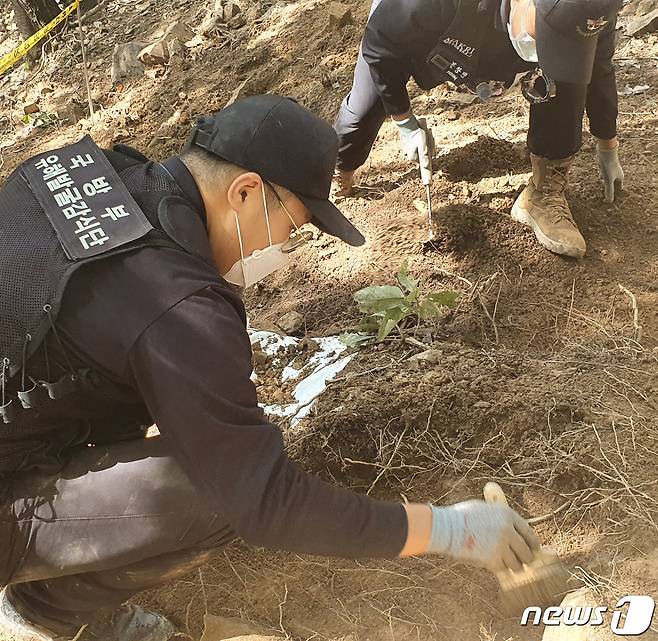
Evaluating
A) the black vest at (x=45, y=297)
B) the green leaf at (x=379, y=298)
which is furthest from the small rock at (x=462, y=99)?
the black vest at (x=45, y=297)

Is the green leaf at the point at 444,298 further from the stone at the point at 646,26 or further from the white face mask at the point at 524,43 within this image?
the stone at the point at 646,26

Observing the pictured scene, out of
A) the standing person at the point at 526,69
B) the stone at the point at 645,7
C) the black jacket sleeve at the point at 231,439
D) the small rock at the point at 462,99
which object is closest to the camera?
the black jacket sleeve at the point at 231,439

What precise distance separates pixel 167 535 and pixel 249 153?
920mm

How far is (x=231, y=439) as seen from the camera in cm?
138

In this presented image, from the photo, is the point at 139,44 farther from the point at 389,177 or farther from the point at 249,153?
the point at 249,153

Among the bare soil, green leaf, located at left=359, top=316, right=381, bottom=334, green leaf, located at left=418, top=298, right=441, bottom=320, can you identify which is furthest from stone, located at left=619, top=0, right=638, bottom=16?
green leaf, located at left=359, top=316, right=381, bottom=334

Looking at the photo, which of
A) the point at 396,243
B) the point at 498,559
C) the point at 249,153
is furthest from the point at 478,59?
the point at 498,559

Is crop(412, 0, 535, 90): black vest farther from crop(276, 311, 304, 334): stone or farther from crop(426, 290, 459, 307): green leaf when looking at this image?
crop(276, 311, 304, 334): stone

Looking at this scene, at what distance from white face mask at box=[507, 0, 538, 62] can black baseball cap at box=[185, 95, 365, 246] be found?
138cm

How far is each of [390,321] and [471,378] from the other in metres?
0.46

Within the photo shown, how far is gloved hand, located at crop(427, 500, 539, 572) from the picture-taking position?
1.63 m

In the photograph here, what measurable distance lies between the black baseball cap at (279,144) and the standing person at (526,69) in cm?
135

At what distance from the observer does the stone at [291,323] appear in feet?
10.2

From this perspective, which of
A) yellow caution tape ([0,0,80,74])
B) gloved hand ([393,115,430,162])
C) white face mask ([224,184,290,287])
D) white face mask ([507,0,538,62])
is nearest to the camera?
white face mask ([224,184,290,287])
